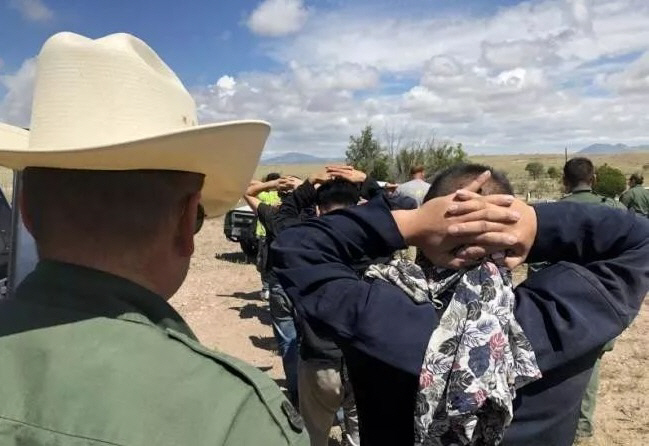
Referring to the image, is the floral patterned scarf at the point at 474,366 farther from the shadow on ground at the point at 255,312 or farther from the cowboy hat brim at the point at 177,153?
the shadow on ground at the point at 255,312

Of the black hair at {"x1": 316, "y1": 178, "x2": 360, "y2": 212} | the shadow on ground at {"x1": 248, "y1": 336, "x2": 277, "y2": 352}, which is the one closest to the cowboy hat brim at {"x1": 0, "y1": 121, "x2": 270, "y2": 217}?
the black hair at {"x1": 316, "y1": 178, "x2": 360, "y2": 212}

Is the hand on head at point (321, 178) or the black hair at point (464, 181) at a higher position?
the black hair at point (464, 181)

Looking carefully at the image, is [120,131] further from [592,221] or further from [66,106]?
[592,221]

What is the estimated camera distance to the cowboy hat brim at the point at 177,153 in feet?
4.13

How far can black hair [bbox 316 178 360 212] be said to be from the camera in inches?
179

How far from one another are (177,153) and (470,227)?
0.76 m

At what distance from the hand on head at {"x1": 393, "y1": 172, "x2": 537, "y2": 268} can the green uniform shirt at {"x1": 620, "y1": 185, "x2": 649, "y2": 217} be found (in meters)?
9.94

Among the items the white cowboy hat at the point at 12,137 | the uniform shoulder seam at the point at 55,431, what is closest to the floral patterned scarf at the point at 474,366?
the uniform shoulder seam at the point at 55,431

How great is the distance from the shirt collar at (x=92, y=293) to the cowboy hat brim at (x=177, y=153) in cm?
20

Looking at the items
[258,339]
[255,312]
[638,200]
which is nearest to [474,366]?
[258,339]

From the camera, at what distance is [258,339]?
28.6 feet

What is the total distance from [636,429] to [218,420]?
5833 millimetres

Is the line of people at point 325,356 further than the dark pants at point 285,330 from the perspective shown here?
No

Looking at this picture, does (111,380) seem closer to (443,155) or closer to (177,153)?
(177,153)
